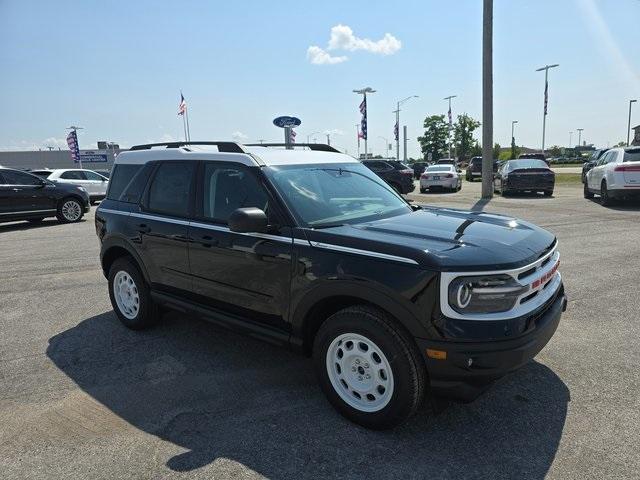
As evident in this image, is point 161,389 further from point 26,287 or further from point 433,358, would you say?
point 26,287

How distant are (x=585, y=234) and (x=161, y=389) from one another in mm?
9103

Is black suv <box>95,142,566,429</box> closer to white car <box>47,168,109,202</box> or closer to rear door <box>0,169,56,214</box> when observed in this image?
rear door <box>0,169,56,214</box>

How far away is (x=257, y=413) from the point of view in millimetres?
3352

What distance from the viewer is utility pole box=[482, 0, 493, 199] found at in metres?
18.3

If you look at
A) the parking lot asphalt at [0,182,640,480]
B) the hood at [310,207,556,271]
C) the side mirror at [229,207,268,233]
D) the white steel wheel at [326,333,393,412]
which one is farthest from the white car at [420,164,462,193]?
the white steel wheel at [326,333,393,412]

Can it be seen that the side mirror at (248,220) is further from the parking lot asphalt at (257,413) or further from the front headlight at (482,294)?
the front headlight at (482,294)

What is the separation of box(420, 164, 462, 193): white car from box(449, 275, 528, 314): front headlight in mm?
20768

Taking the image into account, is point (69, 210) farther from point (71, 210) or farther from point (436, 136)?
point (436, 136)

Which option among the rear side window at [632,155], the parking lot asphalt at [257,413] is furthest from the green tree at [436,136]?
the parking lot asphalt at [257,413]

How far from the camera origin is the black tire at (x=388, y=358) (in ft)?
9.38

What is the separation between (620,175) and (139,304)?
14.0m

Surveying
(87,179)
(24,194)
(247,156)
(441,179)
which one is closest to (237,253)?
(247,156)

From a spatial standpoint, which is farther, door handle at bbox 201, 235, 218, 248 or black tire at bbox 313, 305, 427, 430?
door handle at bbox 201, 235, 218, 248

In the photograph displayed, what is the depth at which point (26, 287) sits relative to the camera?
6.90 meters
